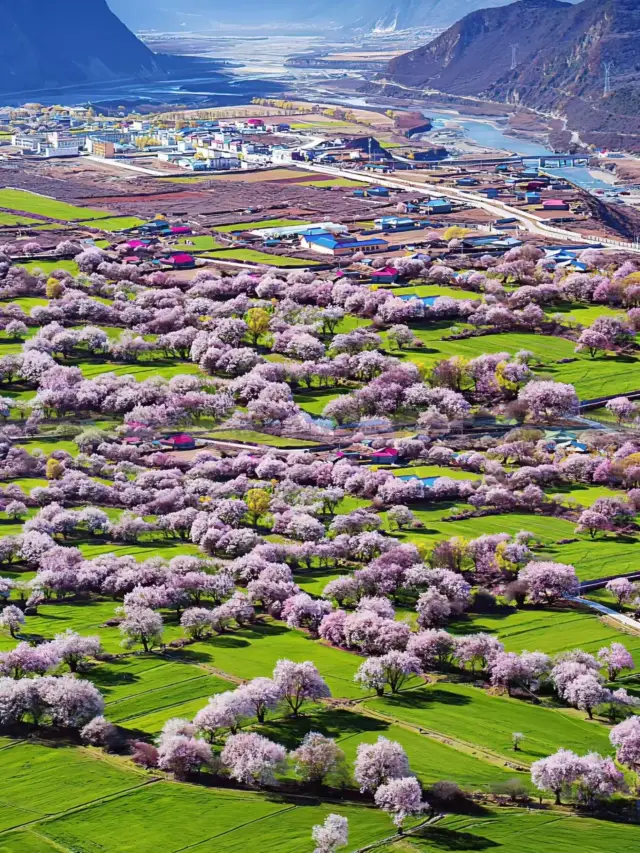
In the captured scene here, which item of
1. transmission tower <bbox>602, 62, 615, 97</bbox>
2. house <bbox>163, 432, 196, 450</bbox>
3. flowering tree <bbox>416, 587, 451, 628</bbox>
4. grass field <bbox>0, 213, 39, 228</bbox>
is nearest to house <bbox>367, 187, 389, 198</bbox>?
grass field <bbox>0, 213, 39, 228</bbox>

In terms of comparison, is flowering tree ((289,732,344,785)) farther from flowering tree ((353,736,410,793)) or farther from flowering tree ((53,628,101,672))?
flowering tree ((53,628,101,672))

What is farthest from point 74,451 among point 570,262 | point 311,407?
point 570,262

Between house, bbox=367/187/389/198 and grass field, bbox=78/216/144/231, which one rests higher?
house, bbox=367/187/389/198

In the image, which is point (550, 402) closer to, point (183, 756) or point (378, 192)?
point (183, 756)

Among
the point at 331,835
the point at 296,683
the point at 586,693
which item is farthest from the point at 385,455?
the point at 331,835

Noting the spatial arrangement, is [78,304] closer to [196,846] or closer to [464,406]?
[464,406]

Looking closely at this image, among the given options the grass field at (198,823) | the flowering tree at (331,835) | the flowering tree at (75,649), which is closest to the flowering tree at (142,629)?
the flowering tree at (75,649)
